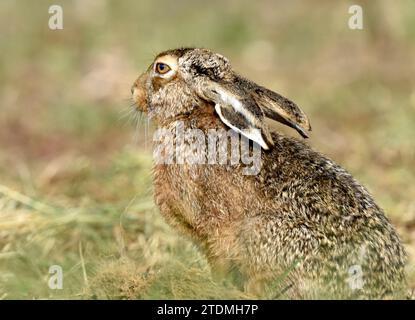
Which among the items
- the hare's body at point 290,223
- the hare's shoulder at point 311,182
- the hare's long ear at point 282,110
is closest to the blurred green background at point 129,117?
the hare's body at point 290,223

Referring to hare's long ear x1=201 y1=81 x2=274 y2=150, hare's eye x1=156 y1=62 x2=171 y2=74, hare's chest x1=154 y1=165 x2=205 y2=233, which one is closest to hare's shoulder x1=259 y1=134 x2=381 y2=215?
hare's long ear x1=201 y1=81 x2=274 y2=150

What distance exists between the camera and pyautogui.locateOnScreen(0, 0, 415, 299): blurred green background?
21.7ft

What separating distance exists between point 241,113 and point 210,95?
41 centimetres

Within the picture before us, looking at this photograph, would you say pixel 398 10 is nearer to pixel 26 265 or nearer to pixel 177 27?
pixel 177 27

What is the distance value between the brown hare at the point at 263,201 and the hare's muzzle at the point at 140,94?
122 millimetres

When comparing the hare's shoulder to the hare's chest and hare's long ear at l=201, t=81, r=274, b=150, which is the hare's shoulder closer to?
hare's long ear at l=201, t=81, r=274, b=150

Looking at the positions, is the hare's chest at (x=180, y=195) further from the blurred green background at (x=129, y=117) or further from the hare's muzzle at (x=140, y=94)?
the hare's muzzle at (x=140, y=94)

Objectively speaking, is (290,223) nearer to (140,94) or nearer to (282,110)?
(282,110)

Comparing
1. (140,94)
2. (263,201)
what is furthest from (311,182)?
(140,94)

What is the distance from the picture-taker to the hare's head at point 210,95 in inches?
229

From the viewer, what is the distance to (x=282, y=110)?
595 cm

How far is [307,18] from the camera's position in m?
15.7
